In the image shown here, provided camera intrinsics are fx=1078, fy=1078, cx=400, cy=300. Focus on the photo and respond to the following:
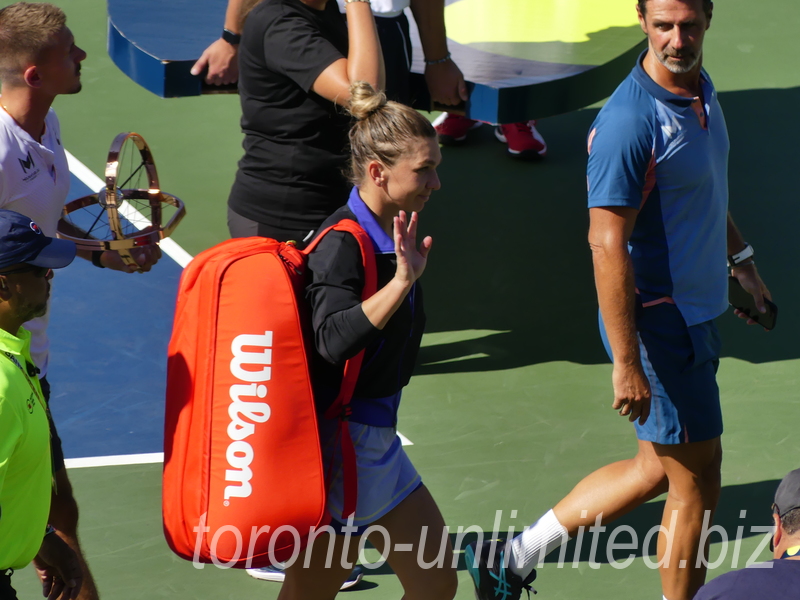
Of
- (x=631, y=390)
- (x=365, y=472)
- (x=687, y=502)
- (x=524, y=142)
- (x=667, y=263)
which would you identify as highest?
(x=667, y=263)

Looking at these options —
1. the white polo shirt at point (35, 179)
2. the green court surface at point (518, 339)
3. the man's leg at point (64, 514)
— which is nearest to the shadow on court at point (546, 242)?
the green court surface at point (518, 339)

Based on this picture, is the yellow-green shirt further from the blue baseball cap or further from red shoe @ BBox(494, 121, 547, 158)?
red shoe @ BBox(494, 121, 547, 158)

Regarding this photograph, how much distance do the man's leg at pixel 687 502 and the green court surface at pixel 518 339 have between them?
0.42 meters

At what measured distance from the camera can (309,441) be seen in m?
3.51

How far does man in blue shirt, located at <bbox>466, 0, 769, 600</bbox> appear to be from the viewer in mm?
4012

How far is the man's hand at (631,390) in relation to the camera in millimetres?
4027

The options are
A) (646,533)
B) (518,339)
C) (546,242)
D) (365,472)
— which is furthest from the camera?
(546,242)

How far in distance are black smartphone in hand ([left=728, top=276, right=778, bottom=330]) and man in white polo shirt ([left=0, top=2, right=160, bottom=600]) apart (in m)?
2.93

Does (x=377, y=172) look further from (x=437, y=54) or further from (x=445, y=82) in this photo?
(x=445, y=82)

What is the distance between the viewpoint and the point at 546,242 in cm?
777

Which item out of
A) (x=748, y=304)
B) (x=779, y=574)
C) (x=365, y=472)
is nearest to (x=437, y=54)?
(x=748, y=304)

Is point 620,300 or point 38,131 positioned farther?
point 38,131

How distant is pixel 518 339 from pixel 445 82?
65.0 inches

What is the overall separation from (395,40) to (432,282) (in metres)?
2.17
